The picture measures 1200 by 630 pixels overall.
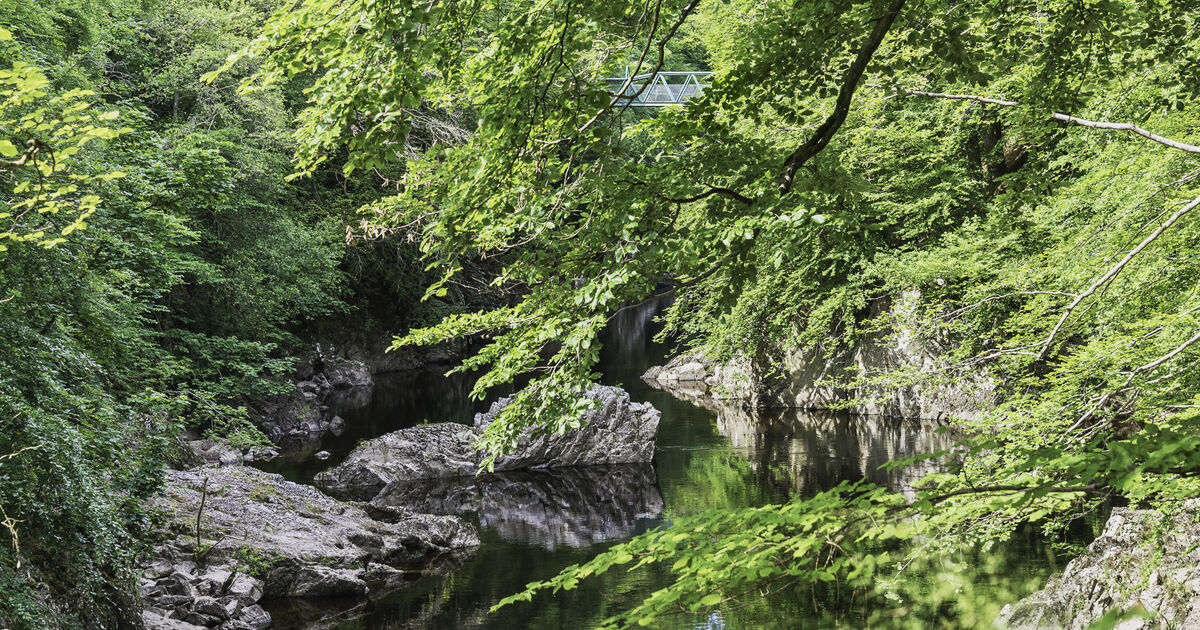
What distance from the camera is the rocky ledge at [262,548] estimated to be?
10336 millimetres

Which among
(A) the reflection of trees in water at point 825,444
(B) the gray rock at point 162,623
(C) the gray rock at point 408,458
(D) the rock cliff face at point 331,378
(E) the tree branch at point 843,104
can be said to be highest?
(D) the rock cliff face at point 331,378

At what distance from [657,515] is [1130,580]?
7.96 metres

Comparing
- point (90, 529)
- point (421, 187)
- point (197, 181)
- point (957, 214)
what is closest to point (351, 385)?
point (197, 181)

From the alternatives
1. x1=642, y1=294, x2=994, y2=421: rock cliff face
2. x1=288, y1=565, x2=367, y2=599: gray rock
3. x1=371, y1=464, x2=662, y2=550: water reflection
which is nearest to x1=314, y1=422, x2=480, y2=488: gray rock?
x1=371, y1=464, x2=662, y2=550: water reflection

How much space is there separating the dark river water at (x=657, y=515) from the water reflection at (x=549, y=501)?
42 mm

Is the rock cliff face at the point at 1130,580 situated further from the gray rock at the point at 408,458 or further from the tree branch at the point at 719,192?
the gray rock at the point at 408,458

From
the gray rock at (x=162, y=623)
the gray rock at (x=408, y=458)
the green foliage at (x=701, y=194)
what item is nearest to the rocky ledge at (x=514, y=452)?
the gray rock at (x=408, y=458)

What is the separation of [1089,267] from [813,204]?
4716mm

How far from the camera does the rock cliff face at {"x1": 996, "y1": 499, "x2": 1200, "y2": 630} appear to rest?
6.73 m

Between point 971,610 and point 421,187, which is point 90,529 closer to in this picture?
point 421,187

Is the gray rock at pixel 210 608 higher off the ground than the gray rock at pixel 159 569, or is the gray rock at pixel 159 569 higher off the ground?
the gray rock at pixel 159 569

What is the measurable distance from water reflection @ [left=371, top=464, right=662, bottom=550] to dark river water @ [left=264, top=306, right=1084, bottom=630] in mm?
42

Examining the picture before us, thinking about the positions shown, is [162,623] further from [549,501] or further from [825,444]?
[825,444]

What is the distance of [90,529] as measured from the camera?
704 centimetres
